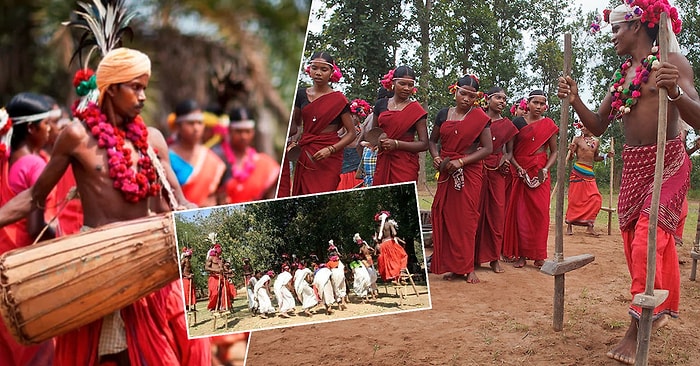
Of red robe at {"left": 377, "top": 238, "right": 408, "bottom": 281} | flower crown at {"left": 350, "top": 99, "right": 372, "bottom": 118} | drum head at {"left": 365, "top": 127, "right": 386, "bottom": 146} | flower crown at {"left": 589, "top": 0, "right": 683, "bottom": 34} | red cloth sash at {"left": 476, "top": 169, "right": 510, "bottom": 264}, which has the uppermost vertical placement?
flower crown at {"left": 589, "top": 0, "right": 683, "bottom": 34}

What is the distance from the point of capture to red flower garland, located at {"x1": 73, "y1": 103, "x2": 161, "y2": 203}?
80.7 inches

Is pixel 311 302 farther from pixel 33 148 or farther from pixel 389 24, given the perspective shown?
pixel 389 24

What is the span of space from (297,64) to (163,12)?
17.8 inches

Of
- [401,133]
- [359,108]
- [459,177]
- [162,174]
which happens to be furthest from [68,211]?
[359,108]

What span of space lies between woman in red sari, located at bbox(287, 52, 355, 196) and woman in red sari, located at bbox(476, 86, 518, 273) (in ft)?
6.52

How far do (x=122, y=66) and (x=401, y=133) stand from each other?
3977 mm

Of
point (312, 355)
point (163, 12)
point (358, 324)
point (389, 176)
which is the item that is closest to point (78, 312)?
point (163, 12)

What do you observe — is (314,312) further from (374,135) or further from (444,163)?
(374,135)

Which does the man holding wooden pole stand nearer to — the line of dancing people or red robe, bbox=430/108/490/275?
red robe, bbox=430/108/490/275

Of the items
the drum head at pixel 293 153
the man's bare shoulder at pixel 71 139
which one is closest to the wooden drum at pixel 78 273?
the man's bare shoulder at pixel 71 139

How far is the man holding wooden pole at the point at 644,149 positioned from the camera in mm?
3600

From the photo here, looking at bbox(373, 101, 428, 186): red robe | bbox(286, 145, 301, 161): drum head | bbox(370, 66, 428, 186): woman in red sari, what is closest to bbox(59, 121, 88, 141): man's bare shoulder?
bbox(286, 145, 301, 161): drum head

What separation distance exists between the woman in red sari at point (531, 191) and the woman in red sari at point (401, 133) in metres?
1.76

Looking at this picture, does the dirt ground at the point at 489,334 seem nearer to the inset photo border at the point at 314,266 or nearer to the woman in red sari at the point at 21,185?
the woman in red sari at the point at 21,185
